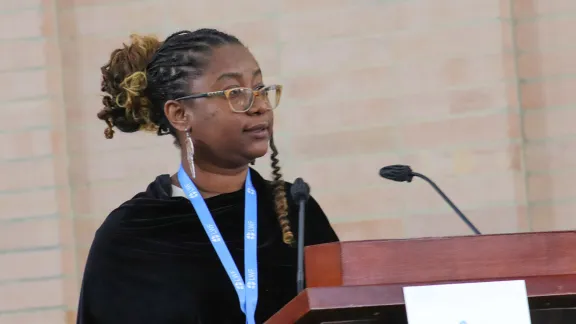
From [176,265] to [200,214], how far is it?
0.49 ft

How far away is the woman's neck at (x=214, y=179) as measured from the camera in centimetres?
295

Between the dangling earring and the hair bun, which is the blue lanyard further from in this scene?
the hair bun

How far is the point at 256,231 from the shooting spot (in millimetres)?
2896

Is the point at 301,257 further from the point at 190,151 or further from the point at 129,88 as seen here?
the point at 129,88

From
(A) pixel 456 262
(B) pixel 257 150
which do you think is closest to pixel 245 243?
(B) pixel 257 150

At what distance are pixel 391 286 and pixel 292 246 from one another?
109 cm

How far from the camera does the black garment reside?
2.79 metres

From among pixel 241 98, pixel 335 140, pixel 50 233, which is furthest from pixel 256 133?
pixel 50 233

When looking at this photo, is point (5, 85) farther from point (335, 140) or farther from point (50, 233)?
point (335, 140)

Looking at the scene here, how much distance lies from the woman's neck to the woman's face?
0.15 feet

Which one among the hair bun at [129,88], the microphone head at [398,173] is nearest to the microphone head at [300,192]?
the microphone head at [398,173]

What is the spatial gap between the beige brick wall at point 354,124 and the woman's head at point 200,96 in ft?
3.61

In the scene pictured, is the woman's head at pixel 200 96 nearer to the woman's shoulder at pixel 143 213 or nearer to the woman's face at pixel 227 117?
the woman's face at pixel 227 117

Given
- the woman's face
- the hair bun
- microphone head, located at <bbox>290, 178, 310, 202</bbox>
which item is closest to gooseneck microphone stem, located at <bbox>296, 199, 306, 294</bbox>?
microphone head, located at <bbox>290, 178, 310, 202</bbox>
